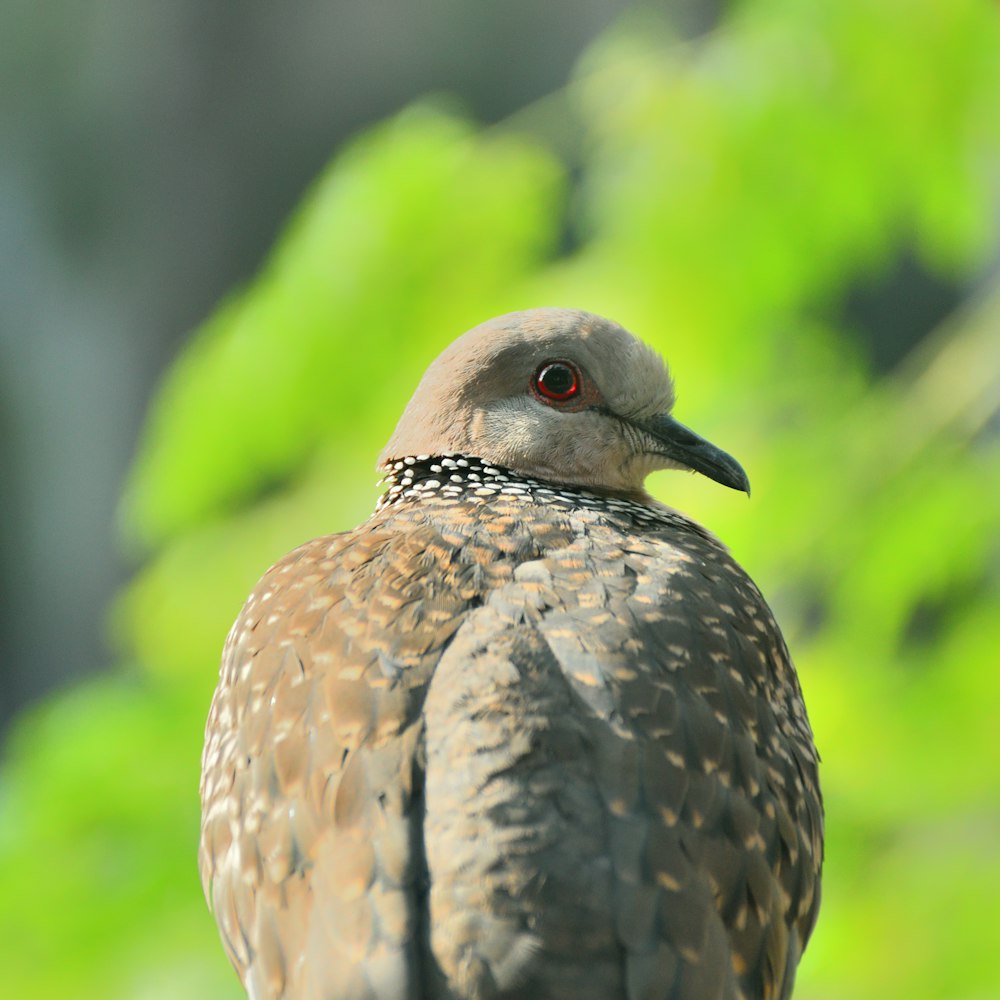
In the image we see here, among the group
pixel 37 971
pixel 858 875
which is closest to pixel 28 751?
pixel 37 971

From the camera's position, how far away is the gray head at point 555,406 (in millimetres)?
2473

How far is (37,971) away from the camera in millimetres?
3764

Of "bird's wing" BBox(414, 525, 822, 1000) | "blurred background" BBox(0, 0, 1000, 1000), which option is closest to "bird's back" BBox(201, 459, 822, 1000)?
"bird's wing" BBox(414, 525, 822, 1000)

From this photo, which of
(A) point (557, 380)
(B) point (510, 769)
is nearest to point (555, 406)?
(A) point (557, 380)

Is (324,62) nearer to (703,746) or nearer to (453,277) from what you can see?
(453,277)

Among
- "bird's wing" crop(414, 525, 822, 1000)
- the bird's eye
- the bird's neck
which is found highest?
the bird's eye

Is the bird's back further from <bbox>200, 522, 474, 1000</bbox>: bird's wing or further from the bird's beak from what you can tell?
the bird's beak

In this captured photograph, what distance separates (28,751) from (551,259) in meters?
2.49

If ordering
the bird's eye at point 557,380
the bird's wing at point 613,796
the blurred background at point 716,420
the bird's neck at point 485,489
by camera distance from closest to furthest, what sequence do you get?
the bird's wing at point 613,796 → the bird's neck at point 485,489 → the bird's eye at point 557,380 → the blurred background at point 716,420

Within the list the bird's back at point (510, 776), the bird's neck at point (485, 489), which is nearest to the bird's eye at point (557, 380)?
the bird's neck at point (485, 489)

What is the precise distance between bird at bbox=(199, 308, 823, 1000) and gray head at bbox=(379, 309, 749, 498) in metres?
0.15

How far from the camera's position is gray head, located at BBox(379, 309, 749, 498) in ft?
8.11

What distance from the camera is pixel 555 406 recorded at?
8.21 feet

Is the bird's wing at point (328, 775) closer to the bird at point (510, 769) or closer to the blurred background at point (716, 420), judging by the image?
the bird at point (510, 769)
